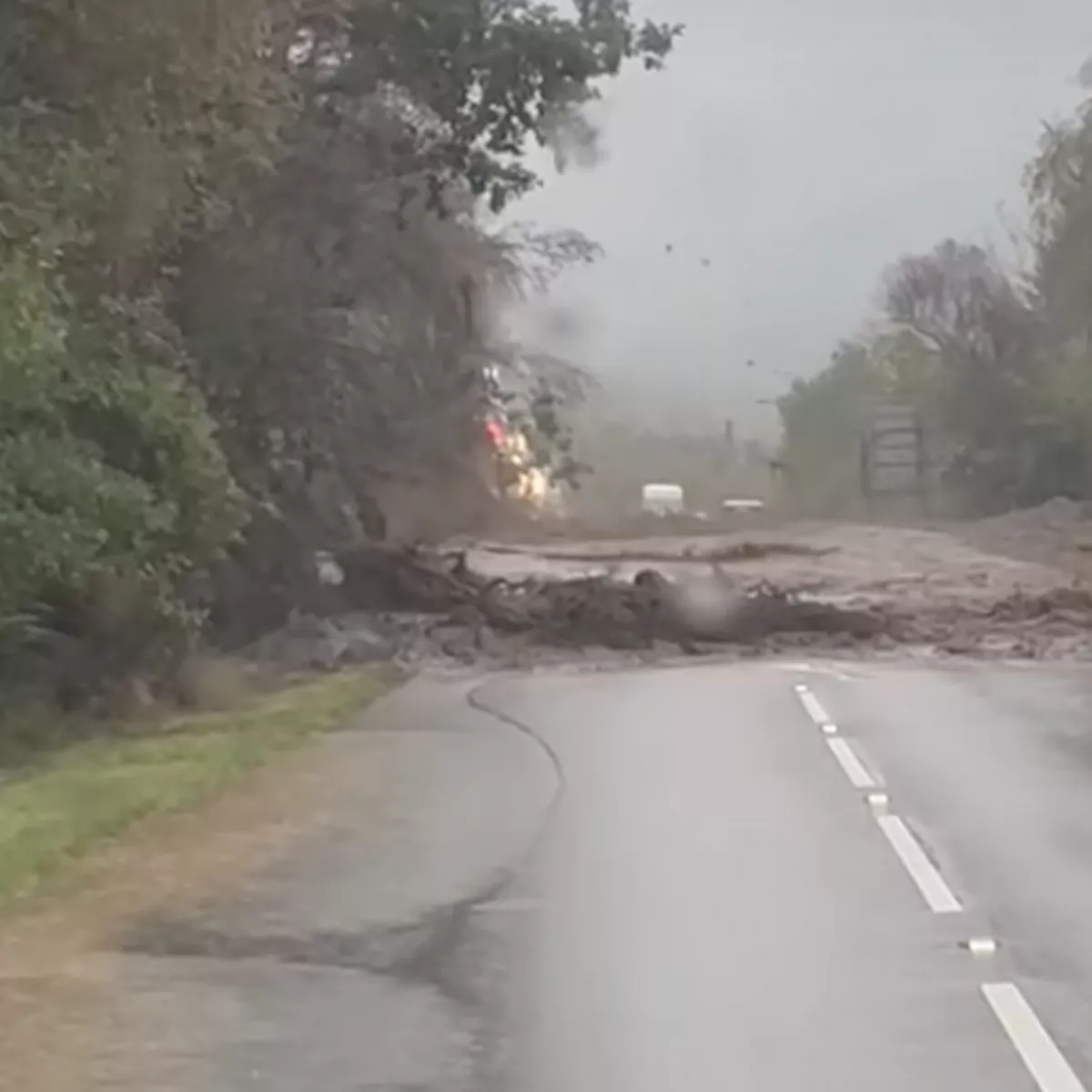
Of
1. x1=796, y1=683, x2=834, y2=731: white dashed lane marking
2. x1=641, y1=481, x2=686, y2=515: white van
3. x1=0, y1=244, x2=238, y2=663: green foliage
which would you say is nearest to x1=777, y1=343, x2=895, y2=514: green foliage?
x1=641, y1=481, x2=686, y2=515: white van

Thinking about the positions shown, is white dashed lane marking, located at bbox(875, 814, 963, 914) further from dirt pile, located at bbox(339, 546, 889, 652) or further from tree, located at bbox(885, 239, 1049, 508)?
tree, located at bbox(885, 239, 1049, 508)

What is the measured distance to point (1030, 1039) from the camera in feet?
25.8

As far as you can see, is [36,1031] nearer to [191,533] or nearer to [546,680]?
[191,533]

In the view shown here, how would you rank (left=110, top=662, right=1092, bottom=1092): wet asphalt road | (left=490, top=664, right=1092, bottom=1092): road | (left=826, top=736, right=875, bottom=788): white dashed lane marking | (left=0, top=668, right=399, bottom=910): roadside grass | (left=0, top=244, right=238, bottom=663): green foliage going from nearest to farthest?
(left=110, top=662, right=1092, bottom=1092): wet asphalt road < (left=490, top=664, right=1092, bottom=1092): road < (left=0, top=668, right=399, bottom=910): roadside grass < (left=826, top=736, right=875, bottom=788): white dashed lane marking < (left=0, top=244, right=238, bottom=663): green foliage

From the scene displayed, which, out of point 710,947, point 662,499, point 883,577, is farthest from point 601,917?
point 662,499

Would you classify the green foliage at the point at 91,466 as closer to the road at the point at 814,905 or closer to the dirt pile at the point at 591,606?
the road at the point at 814,905

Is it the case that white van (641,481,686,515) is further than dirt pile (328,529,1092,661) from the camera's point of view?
Yes

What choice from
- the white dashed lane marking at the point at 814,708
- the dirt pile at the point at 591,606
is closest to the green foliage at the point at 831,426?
the dirt pile at the point at 591,606

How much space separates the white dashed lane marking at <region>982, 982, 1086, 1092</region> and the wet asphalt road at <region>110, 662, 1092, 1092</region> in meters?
0.01

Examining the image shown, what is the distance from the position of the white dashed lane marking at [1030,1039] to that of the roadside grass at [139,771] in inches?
174

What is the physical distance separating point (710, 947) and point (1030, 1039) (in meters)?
1.91

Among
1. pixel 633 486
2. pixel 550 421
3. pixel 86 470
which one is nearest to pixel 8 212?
pixel 86 470

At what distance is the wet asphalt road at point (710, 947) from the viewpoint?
7633mm

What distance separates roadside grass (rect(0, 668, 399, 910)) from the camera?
11.9 meters
